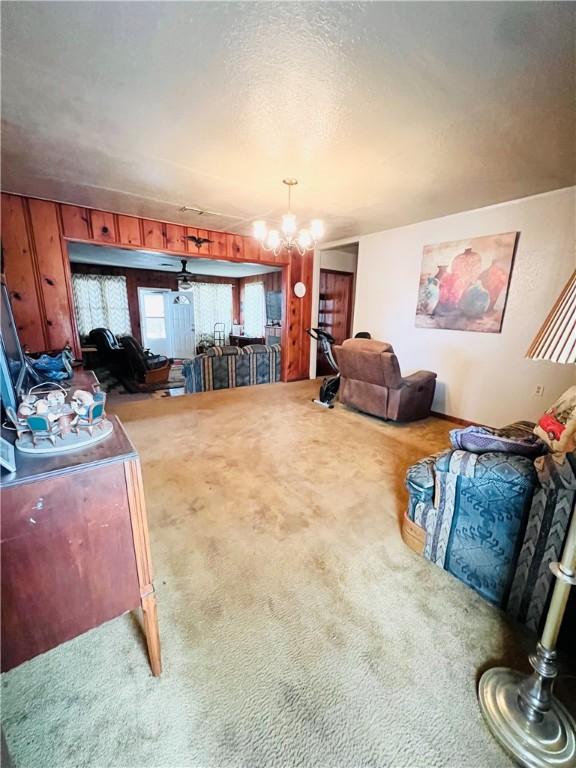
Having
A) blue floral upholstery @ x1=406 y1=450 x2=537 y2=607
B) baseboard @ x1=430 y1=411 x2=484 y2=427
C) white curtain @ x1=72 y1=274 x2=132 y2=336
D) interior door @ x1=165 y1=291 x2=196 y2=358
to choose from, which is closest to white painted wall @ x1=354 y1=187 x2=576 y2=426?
baseboard @ x1=430 y1=411 x2=484 y2=427

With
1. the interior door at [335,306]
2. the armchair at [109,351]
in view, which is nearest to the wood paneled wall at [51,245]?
the armchair at [109,351]

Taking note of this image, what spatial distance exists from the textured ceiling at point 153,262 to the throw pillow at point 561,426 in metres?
5.02

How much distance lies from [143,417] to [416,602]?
3.39m

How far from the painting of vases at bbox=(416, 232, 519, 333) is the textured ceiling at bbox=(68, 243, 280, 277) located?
325 cm

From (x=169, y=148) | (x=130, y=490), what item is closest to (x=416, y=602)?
(x=130, y=490)

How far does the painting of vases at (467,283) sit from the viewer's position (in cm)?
334

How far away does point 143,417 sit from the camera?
3770 mm

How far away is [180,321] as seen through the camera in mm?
8484

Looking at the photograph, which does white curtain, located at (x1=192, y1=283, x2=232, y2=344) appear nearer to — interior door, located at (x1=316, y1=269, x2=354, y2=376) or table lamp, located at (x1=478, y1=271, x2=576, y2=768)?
interior door, located at (x1=316, y1=269, x2=354, y2=376)

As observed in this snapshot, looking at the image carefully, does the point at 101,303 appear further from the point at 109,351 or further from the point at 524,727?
the point at 524,727

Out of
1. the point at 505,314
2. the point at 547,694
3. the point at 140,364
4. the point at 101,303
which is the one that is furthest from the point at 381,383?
the point at 101,303

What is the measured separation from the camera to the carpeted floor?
3.10 ft

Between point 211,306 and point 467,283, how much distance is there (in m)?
7.11

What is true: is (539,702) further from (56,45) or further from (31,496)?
(56,45)
